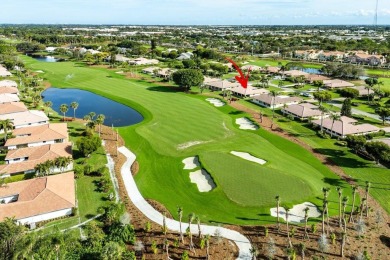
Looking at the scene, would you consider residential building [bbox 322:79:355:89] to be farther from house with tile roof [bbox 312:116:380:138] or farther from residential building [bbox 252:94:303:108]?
house with tile roof [bbox 312:116:380:138]

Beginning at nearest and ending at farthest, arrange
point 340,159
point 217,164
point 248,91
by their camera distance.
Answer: point 217,164 < point 340,159 < point 248,91

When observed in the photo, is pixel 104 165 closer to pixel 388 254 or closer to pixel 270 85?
pixel 388 254

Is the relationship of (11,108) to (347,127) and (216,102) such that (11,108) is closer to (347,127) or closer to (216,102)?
(216,102)

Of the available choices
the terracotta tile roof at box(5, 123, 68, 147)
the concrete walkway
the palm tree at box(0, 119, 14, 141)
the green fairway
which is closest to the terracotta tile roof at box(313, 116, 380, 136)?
the green fairway

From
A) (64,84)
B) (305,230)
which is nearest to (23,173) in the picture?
(305,230)

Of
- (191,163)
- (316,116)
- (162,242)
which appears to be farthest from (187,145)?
(316,116)

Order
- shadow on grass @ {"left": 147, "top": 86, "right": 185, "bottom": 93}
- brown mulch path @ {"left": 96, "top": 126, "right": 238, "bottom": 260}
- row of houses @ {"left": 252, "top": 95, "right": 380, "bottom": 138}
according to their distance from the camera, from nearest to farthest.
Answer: brown mulch path @ {"left": 96, "top": 126, "right": 238, "bottom": 260} < row of houses @ {"left": 252, "top": 95, "right": 380, "bottom": 138} < shadow on grass @ {"left": 147, "top": 86, "right": 185, "bottom": 93}

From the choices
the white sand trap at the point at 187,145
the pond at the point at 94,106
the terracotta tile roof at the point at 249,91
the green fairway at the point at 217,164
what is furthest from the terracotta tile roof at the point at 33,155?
the terracotta tile roof at the point at 249,91
